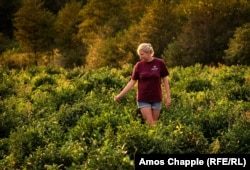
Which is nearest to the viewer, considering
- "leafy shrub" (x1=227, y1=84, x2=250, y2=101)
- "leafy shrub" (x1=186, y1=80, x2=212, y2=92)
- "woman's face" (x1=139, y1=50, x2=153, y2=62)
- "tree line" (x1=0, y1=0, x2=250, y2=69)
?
"woman's face" (x1=139, y1=50, x2=153, y2=62)

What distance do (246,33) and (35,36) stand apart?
31555 mm

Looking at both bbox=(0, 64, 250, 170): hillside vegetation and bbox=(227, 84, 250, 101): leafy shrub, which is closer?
bbox=(0, 64, 250, 170): hillside vegetation

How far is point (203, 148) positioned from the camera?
893 cm

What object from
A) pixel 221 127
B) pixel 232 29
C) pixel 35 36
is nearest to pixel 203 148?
pixel 221 127

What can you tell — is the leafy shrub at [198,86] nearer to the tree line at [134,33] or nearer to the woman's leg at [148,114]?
the woman's leg at [148,114]

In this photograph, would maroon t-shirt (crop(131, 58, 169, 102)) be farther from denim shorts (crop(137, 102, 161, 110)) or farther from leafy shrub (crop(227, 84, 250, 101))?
leafy shrub (crop(227, 84, 250, 101))

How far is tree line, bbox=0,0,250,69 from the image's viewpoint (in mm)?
57062

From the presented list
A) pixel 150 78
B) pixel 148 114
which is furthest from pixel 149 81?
pixel 148 114

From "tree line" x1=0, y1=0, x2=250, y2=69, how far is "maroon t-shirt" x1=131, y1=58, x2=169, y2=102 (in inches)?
1677

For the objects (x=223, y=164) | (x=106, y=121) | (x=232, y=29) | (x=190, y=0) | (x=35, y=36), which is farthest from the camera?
(x=35, y=36)

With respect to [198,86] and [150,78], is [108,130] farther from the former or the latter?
[198,86]

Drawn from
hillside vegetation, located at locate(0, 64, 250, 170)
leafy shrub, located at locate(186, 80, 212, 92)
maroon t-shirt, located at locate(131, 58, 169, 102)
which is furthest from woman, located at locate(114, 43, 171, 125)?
leafy shrub, located at locate(186, 80, 212, 92)

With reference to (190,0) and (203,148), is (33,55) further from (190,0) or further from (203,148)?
(203,148)

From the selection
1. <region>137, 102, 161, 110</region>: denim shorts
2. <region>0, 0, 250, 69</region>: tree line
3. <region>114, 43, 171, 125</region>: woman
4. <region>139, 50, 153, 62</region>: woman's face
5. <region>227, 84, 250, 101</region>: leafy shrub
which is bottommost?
<region>227, 84, 250, 101</region>: leafy shrub
